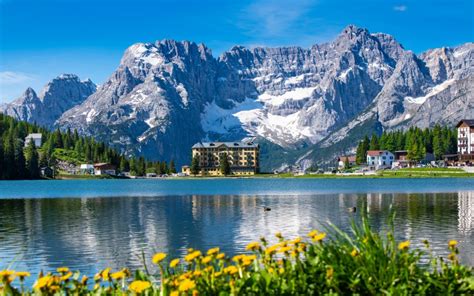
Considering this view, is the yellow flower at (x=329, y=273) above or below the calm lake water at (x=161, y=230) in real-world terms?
above

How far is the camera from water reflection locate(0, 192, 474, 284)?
1473 inches

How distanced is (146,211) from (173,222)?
16.5 m

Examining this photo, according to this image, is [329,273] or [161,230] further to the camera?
[161,230]

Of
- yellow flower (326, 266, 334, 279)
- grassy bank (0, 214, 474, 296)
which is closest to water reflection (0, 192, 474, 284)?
grassy bank (0, 214, 474, 296)

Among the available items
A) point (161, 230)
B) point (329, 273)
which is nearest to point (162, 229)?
point (161, 230)

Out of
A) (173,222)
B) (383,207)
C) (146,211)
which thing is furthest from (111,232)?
(383,207)

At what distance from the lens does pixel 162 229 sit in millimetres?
53375

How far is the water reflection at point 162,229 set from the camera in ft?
123

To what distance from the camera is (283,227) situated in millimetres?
52875

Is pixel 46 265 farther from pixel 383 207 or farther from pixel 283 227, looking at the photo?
pixel 383 207

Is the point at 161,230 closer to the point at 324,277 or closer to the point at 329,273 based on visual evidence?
the point at 324,277

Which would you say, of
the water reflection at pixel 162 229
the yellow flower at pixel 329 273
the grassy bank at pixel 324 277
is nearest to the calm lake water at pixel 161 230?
the water reflection at pixel 162 229

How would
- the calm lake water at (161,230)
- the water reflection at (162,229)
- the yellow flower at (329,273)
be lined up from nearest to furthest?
the yellow flower at (329,273) < the calm lake water at (161,230) < the water reflection at (162,229)

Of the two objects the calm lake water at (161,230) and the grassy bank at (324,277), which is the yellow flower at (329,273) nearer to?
the grassy bank at (324,277)
